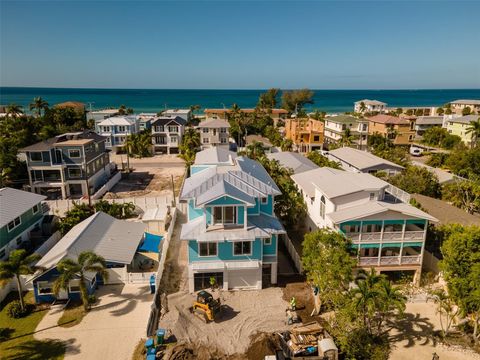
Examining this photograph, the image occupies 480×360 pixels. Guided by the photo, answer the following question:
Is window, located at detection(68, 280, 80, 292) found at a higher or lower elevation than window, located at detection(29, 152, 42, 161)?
lower

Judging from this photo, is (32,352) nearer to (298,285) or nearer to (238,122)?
(298,285)

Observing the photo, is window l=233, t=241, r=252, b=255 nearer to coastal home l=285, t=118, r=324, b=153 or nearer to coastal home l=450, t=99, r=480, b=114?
coastal home l=285, t=118, r=324, b=153

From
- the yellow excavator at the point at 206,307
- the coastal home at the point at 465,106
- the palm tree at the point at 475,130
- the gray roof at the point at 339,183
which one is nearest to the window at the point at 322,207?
the gray roof at the point at 339,183

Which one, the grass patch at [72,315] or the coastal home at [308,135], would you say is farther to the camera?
the coastal home at [308,135]

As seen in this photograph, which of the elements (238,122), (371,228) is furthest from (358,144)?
(371,228)

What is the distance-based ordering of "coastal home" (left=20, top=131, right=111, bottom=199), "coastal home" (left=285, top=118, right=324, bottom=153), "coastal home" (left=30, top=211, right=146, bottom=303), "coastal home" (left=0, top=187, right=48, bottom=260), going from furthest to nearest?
"coastal home" (left=285, top=118, right=324, bottom=153)
"coastal home" (left=20, top=131, right=111, bottom=199)
"coastal home" (left=0, top=187, right=48, bottom=260)
"coastal home" (left=30, top=211, right=146, bottom=303)

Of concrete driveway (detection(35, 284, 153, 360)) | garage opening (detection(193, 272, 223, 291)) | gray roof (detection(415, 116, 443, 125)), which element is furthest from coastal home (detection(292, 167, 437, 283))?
gray roof (detection(415, 116, 443, 125))

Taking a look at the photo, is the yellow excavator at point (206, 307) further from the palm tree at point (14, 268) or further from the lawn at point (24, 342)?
the palm tree at point (14, 268)
